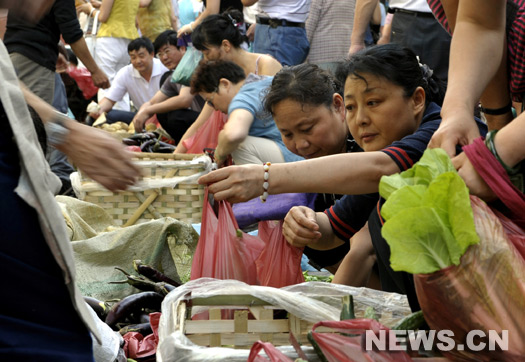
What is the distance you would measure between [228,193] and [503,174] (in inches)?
32.0

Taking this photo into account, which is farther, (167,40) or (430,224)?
(167,40)

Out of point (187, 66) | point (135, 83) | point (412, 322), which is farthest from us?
point (135, 83)

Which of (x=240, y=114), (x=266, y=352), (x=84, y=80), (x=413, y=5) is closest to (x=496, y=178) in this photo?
(x=266, y=352)

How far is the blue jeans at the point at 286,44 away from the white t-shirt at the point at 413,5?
1199mm

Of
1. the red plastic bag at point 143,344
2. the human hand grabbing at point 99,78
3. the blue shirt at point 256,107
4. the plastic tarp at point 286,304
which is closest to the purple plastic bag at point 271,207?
the red plastic bag at point 143,344

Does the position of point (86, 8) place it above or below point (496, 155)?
below

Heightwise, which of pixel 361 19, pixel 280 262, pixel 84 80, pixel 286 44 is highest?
pixel 280 262

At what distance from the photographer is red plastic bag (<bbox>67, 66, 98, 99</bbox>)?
8578 millimetres

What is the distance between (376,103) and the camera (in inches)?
87.4

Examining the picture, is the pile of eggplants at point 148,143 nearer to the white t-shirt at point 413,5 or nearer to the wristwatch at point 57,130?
the white t-shirt at point 413,5

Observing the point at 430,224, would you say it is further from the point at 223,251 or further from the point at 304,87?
the point at 304,87

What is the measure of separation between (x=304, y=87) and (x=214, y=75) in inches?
70.7

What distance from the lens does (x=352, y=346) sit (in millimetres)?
1343

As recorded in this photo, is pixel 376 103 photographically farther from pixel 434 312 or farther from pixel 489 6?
pixel 434 312
